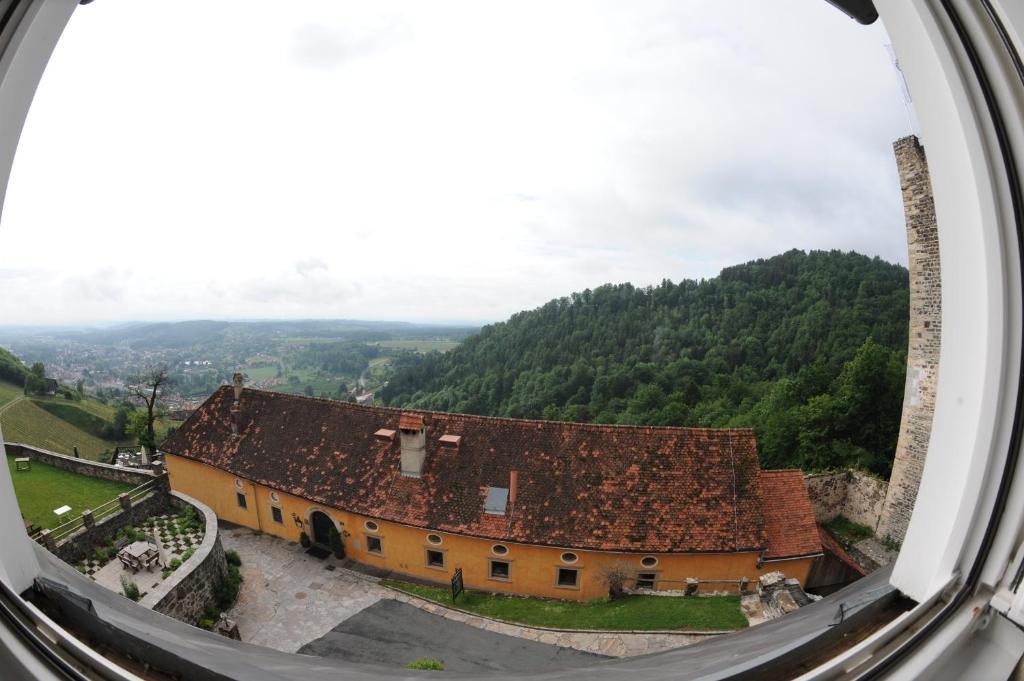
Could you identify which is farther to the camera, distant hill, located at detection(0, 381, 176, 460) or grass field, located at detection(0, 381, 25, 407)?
grass field, located at detection(0, 381, 25, 407)

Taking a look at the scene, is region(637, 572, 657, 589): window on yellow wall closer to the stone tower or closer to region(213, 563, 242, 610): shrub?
the stone tower

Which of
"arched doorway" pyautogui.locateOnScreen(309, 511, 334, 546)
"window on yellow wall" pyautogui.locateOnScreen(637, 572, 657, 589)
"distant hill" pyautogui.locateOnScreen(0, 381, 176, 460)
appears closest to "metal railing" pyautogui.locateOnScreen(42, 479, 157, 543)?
"arched doorway" pyautogui.locateOnScreen(309, 511, 334, 546)

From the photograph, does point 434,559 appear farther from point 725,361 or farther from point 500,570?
point 725,361

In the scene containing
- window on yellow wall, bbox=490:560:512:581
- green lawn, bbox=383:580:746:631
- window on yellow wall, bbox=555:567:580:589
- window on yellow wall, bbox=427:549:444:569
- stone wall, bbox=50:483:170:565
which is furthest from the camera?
window on yellow wall, bbox=427:549:444:569

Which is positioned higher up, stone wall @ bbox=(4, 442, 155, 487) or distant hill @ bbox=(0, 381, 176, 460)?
stone wall @ bbox=(4, 442, 155, 487)

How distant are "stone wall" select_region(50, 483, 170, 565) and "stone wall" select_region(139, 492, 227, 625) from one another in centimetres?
158

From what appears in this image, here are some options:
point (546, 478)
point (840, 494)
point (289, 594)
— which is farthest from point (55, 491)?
point (840, 494)

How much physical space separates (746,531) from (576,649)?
235 inches

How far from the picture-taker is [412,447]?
50.8ft

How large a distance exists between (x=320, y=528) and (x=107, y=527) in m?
6.43

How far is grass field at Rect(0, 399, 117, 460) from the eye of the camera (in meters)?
37.7

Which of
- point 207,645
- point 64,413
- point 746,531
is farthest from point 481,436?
point 64,413

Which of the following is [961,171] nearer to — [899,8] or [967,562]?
[899,8]

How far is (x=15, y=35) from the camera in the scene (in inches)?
59.0
